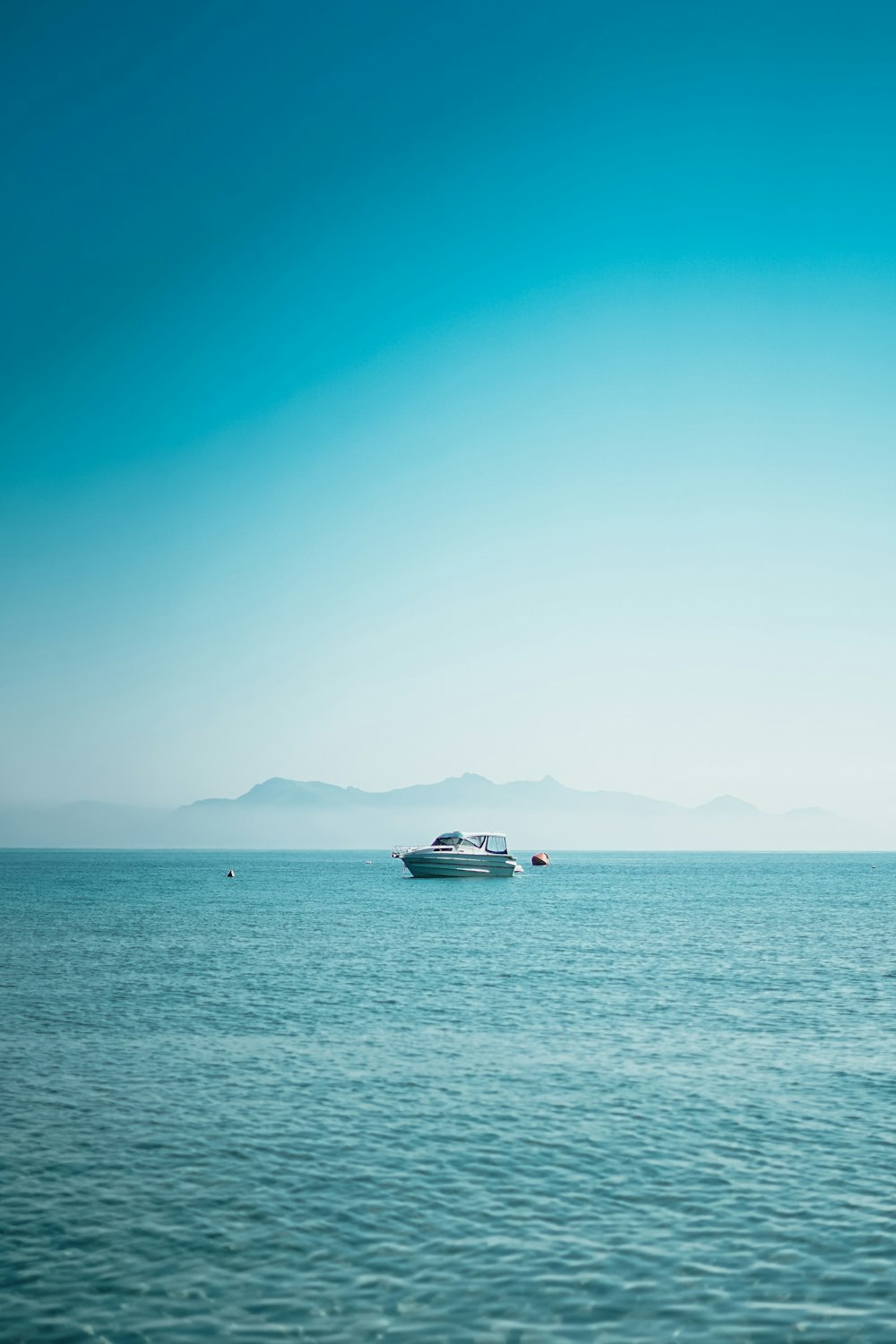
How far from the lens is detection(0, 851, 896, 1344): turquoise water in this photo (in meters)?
14.3

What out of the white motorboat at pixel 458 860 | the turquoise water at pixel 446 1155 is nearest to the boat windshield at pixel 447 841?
the white motorboat at pixel 458 860

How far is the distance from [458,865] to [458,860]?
103cm

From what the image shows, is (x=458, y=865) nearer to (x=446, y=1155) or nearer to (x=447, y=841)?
(x=447, y=841)

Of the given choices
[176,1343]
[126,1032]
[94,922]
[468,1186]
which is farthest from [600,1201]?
[94,922]

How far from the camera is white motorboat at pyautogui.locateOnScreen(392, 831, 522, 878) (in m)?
128

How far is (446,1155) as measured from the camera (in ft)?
68.3

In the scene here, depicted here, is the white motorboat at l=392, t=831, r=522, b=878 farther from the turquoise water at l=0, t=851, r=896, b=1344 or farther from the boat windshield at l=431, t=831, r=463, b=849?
the turquoise water at l=0, t=851, r=896, b=1344

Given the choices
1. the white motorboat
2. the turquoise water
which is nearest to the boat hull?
the white motorboat

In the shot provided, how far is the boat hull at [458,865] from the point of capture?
128 meters

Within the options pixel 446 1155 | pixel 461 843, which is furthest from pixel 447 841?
pixel 446 1155

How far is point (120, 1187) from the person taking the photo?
18922 mm

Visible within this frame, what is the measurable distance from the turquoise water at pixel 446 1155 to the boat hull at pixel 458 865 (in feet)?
259

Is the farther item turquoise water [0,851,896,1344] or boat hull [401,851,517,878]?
boat hull [401,851,517,878]

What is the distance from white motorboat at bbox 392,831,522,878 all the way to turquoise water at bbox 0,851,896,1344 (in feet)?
259
